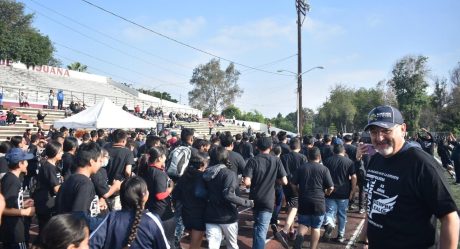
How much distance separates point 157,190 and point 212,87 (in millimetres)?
70808

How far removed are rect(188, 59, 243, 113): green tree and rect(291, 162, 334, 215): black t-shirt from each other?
225 ft

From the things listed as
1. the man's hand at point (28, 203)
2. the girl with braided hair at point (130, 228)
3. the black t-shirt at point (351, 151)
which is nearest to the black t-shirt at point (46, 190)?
the man's hand at point (28, 203)

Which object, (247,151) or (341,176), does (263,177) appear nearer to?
(341,176)

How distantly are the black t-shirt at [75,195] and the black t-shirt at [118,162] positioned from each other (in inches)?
103

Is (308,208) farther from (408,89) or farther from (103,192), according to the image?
(408,89)

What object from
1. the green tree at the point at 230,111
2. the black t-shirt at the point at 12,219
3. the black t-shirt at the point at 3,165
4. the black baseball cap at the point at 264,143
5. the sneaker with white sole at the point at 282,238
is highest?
the green tree at the point at 230,111

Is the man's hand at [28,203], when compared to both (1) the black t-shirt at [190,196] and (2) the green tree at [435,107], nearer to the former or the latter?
(1) the black t-shirt at [190,196]

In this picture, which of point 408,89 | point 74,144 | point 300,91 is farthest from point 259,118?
point 74,144

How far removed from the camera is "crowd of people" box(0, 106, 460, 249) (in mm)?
2713

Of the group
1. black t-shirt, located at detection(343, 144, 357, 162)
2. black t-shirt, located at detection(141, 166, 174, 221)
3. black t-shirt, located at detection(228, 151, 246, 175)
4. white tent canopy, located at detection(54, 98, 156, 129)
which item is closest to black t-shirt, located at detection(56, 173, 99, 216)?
black t-shirt, located at detection(141, 166, 174, 221)

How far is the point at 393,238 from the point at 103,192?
3.73 metres

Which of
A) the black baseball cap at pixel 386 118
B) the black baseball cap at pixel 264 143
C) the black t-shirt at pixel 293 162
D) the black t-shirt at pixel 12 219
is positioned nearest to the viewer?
the black baseball cap at pixel 386 118

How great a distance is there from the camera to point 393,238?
280cm

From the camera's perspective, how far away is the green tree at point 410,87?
6309 centimetres
